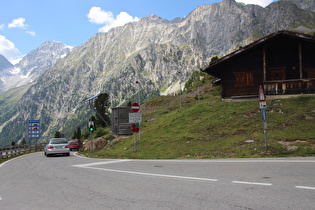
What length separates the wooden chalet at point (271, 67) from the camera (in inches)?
895

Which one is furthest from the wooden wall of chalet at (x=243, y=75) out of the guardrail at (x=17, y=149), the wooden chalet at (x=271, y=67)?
the guardrail at (x=17, y=149)

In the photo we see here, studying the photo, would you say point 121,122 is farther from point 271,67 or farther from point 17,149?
point 271,67

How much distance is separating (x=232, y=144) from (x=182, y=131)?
6.10m

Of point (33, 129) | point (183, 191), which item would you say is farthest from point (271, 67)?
point (33, 129)

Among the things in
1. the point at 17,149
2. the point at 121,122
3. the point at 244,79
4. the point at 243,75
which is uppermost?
the point at 243,75

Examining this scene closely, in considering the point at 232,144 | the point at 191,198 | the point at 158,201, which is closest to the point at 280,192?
the point at 191,198

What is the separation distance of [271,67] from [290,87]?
9.83ft

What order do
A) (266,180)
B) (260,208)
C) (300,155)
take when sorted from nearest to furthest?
1. (260,208)
2. (266,180)
3. (300,155)

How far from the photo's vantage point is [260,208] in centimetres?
468

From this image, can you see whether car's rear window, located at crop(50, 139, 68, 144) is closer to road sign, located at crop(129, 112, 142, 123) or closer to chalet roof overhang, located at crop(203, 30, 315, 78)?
road sign, located at crop(129, 112, 142, 123)

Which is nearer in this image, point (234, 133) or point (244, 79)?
point (234, 133)

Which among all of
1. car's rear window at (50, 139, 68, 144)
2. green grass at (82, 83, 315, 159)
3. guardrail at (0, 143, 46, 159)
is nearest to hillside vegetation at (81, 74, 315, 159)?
green grass at (82, 83, 315, 159)

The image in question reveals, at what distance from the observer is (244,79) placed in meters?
25.8

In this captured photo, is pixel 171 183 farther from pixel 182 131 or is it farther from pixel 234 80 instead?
pixel 234 80
